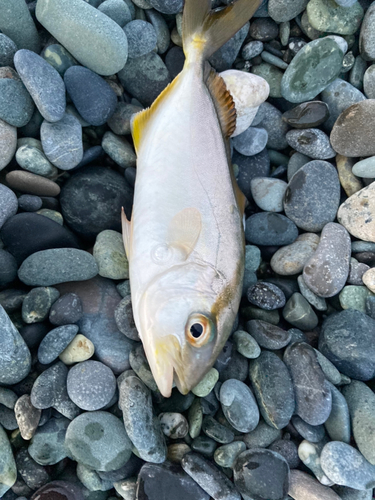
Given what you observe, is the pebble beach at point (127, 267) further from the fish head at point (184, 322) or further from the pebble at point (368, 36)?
the fish head at point (184, 322)

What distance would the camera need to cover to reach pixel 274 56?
3105 mm

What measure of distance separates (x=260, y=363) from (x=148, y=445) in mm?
904

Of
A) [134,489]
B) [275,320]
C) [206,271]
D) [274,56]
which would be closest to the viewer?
[206,271]

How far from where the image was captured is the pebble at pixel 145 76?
9.58 feet

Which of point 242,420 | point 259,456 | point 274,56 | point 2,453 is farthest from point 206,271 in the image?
point 274,56

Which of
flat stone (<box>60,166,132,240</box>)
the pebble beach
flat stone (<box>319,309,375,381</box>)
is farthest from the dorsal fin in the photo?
flat stone (<box>319,309,375,381</box>)

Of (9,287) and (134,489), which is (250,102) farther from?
(134,489)

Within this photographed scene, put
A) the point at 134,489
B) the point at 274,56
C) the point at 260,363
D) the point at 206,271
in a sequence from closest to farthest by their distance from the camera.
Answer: the point at 206,271 → the point at 134,489 → the point at 260,363 → the point at 274,56

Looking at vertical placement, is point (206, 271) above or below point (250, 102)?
below

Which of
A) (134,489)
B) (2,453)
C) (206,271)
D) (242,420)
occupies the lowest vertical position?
(134,489)

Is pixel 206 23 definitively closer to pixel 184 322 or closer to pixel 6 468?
pixel 184 322

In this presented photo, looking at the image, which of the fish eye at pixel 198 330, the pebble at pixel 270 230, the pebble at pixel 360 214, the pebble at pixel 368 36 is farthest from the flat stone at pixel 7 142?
the pebble at pixel 368 36

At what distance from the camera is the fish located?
2020mm

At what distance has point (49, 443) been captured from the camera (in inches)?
89.7
